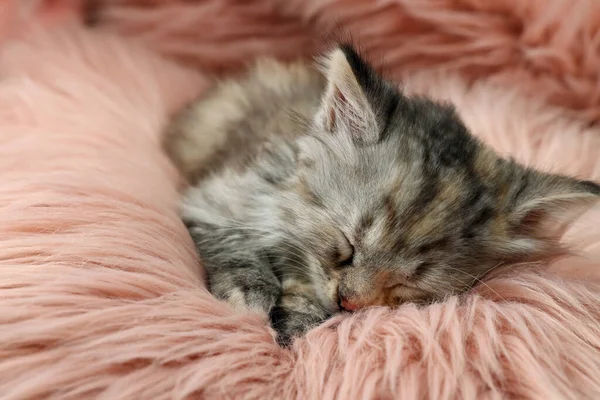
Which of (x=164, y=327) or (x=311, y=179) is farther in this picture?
(x=311, y=179)

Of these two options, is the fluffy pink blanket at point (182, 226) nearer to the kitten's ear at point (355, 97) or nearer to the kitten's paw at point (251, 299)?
the kitten's paw at point (251, 299)

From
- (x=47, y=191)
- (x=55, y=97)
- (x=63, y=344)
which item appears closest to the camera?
(x=63, y=344)

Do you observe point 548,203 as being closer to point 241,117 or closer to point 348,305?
point 348,305

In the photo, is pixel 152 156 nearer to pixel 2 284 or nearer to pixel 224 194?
pixel 224 194

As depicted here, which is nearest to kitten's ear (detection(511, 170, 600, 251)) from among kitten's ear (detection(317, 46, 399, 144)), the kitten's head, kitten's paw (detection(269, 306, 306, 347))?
the kitten's head

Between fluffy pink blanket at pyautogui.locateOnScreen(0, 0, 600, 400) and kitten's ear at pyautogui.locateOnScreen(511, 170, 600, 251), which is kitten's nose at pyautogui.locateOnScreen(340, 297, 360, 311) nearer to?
fluffy pink blanket at pyautogui.locateOnScreen(0, 0, 600, 400)

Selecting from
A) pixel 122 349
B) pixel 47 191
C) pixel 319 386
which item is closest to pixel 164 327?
pixel 122 349

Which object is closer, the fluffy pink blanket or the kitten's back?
the fluffy pink blanket

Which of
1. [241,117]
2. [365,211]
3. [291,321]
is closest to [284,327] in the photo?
[291,321]
